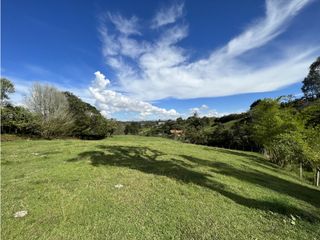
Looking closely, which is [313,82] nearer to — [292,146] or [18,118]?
[292,146]

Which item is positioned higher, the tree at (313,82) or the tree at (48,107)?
the tree at (313,82)

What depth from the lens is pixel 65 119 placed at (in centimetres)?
3488

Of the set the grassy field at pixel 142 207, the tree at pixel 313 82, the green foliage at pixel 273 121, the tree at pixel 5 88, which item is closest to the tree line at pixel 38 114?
the tree at pixel 5 88

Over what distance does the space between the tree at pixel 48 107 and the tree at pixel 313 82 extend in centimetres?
4672

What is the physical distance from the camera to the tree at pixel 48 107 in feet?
104

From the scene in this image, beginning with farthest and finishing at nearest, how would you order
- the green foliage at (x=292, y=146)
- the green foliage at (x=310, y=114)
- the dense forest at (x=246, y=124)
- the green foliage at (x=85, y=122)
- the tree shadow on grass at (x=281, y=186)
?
the green foliage at (x=85, y=122)
the green foliage at (x=310, y=114)
the dense forest at (x=246, y=124)
the green foliage at (x=292, y=146)
the tree shadow on grass at (x=281, y=186)

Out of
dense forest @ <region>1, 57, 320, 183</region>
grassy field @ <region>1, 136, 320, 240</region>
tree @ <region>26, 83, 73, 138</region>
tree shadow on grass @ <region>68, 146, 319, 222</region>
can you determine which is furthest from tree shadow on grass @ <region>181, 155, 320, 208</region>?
tree @ <region>26, 83, 73, 138</region>

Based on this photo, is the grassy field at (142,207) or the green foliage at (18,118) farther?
the green foliage at (18,118)

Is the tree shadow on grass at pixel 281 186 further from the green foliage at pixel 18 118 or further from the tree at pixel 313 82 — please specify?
the tree at pixel 313 82

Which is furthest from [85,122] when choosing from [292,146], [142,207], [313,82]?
[313,82]

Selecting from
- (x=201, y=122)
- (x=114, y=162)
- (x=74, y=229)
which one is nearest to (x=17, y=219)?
(x=74, y=229)

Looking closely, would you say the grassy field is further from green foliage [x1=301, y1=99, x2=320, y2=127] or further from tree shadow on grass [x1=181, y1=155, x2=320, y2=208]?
green foliage [x1=301, y1=99, x2=320, y2=127]

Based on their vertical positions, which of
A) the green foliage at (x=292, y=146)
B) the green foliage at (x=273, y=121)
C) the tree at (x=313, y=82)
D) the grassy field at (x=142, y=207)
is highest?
the tree at (x=313, y=82)

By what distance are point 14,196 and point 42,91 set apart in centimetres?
2925
